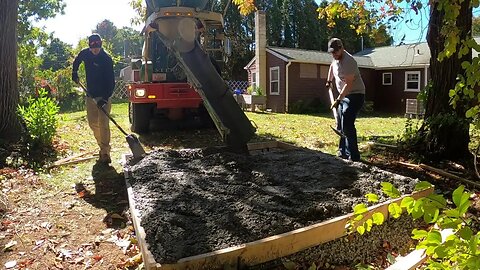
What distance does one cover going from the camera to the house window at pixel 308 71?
18547 mm

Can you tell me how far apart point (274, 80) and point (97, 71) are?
48.1ft

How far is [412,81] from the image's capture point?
→ 1842 cm

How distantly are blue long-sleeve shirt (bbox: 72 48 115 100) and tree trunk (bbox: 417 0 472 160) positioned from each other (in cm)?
454

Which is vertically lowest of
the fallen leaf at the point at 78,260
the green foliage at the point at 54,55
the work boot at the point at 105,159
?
the fallen leaf at the point at 78,260

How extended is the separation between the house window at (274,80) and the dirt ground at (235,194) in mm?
14554

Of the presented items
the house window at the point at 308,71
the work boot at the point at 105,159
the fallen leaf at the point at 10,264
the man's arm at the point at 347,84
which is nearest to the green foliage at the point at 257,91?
the house window at the point at 308,71

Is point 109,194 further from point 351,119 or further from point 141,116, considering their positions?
point 141,116

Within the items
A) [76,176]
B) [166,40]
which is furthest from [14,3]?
[76,176]

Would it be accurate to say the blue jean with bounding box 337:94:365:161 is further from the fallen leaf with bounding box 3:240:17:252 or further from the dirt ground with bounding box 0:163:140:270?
the fallen leaf with bounding box 3:240:17:252

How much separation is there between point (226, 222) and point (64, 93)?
776 inches

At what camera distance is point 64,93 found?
783 inches

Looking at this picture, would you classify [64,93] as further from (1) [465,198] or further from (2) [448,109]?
(1) [465,198]

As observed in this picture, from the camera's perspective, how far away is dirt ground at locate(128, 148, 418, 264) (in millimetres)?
2418

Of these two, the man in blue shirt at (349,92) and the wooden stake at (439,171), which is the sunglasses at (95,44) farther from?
the wooden stake at (439,171)
